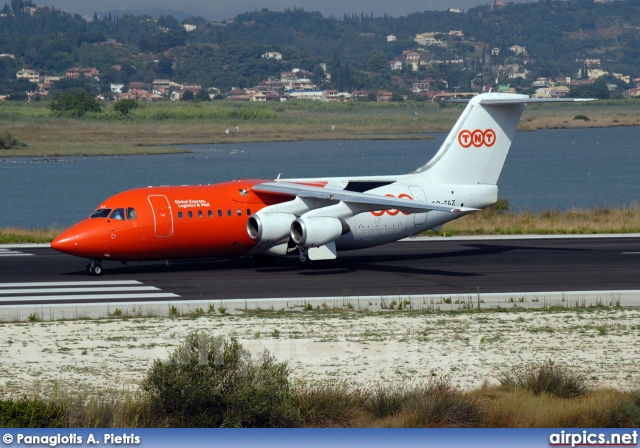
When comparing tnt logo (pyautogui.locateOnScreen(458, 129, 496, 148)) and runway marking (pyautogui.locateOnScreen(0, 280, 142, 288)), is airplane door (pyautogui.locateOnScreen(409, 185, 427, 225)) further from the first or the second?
runway marking (pyautogui.locateOnScreen(0, 280, 142, 288))

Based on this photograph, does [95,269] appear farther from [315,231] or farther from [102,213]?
[315,231]

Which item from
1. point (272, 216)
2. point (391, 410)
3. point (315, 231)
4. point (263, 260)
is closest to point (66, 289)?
point (272, 216)

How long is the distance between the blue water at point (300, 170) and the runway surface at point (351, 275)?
20.7 metres

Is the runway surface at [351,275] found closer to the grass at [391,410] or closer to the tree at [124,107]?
the grass at [391,410]

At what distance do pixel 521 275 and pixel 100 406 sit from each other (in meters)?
16.9

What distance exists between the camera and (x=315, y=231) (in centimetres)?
2800

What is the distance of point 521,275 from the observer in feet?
90.5

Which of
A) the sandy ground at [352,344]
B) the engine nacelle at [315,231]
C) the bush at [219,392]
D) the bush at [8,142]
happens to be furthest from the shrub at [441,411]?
the bush at [8,142]

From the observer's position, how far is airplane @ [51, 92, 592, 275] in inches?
1075

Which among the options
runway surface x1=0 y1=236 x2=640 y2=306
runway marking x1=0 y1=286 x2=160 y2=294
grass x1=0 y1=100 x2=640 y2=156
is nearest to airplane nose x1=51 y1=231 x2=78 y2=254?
runway surface x1=0 y1=236 x2=640 y2=306

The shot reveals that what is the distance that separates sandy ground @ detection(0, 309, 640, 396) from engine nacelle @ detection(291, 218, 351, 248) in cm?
632

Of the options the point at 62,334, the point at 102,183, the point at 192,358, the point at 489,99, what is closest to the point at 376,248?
the point at 489,99

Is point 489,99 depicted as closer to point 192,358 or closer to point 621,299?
point 621,299

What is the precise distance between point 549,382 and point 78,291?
46.0 feet
